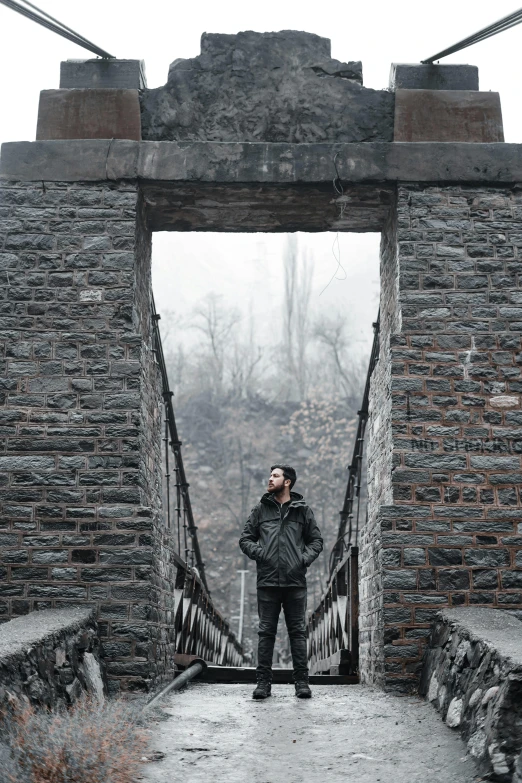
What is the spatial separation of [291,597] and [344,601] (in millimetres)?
3245

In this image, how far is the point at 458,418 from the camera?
585cm

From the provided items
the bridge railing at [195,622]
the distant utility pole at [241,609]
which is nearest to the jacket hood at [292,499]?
the bridge railing at [195,622]

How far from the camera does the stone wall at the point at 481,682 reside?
3.15m

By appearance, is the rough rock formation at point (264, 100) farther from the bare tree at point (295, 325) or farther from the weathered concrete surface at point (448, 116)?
the bare tree at point (295, 325)

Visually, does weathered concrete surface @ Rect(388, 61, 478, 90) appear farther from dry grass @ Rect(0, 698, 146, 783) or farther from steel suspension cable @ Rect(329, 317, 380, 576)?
dry grass @ Rect(0, 698, 146, 783)

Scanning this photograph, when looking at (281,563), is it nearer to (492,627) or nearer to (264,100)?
(492,627)

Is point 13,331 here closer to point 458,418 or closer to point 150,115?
point 150,115

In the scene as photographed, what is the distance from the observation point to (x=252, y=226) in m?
7.00

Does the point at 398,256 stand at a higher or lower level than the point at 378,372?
higher

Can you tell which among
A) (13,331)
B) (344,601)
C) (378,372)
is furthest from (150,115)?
(344,601)

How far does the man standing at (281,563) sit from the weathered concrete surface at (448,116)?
2.90m

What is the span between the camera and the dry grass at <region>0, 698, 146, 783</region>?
2.89 metres

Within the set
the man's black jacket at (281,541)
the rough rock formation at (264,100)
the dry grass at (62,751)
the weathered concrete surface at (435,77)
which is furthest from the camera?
the weathered concrete surface at (435,77)

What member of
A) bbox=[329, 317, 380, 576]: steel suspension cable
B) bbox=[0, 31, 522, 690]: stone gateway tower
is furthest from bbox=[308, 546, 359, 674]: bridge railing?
bbox=[0, 31, 522, 690]: stone gateway tower
